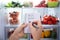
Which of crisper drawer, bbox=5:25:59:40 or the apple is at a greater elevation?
the apple

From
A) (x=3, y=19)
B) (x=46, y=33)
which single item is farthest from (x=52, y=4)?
(x=3, y=19)

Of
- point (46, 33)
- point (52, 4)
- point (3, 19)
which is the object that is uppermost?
point (52, 4)

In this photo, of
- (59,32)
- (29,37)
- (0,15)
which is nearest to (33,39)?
(29,37)

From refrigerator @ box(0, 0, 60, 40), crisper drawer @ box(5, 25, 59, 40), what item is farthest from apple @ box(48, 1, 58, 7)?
crisper drawer @ box(5, 25, 59, 40)

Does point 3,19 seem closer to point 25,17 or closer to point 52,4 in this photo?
point 25,17

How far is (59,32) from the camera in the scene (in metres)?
1.30

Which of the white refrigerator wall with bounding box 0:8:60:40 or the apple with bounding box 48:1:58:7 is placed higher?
the apple with bounding box 48:1:58:7

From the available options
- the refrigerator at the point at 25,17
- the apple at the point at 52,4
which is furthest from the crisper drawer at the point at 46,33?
the apple at the point at 52,4

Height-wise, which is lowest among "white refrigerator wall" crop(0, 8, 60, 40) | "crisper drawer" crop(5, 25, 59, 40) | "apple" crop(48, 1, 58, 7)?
"crisper drawer" crop(5, 25, 59, 40)

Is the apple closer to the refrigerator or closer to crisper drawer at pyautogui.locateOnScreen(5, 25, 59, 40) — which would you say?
the refrigerator

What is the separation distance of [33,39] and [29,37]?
5 centimetres

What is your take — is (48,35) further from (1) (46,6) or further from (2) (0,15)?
(2) (0,15)

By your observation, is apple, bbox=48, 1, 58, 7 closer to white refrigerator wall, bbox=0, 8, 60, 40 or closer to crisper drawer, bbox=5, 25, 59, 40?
white refrigerator wall, bbox=0, 8, 60, 40

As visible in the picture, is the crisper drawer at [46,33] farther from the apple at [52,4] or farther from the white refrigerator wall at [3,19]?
the apple at [52,4]
